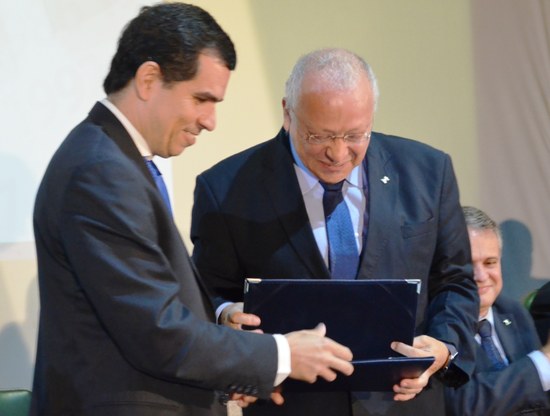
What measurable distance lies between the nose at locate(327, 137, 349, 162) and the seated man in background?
4.32ft

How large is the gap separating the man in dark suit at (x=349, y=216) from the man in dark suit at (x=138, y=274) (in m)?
0.42

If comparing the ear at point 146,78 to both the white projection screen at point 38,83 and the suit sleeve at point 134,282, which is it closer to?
the suit sleeve at point 134,282

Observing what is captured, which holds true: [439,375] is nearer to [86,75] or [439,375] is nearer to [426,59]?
[86,75]

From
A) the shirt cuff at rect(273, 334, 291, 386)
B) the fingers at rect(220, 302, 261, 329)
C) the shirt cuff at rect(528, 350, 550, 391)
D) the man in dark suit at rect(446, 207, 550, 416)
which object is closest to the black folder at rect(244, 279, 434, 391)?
the fingers at rect(220, 302, 261, 329)

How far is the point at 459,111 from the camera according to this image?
4.60 meters

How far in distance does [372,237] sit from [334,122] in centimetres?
31

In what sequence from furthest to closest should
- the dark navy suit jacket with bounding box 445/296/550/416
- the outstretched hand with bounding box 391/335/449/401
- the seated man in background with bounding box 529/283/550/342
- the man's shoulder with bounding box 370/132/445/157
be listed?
the seated man in background with bounding box 529/283/550/342
the dark navy suit jacket with bounding box 445/296/550/416
the man's shoulder with bounding box 370/132/445/157
the outstretched hand with bounding box 391/335/449/401

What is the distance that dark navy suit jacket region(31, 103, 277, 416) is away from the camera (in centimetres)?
187

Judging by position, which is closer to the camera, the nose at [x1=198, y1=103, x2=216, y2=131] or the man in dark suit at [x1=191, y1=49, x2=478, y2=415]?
the nose at [x1=198, y1=103, x2=216, y2=131]

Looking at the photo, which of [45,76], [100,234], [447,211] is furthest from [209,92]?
[45,76]

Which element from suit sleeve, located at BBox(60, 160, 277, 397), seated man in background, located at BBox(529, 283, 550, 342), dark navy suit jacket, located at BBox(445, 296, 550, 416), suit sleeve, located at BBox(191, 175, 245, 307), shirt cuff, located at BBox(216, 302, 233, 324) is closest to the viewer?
suit sleeve, located at BBox(60, 160, 277, 397)

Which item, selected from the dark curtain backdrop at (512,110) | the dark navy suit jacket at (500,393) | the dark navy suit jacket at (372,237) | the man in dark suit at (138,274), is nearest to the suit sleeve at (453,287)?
the dark navy suit jacket at (372,237)

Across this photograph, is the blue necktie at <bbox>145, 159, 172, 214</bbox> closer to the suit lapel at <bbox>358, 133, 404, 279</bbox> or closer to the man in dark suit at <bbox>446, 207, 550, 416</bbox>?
the suit lapel at <bbox>358, 133, 404, 279</bbox>

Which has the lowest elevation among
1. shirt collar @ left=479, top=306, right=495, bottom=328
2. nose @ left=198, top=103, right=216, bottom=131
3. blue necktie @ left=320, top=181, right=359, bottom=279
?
shirt collar @ left=479, top=306, right=495, bottom=328
